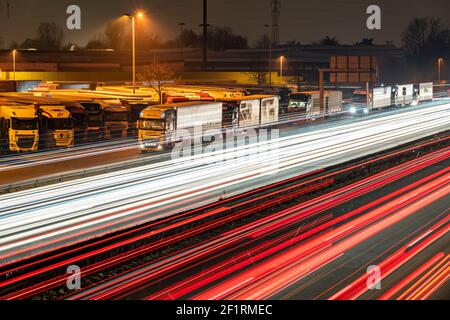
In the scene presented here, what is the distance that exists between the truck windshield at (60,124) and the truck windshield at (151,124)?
2954 mm

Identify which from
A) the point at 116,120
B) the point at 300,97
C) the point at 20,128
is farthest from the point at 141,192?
the point at 300,97

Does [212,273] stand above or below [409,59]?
below

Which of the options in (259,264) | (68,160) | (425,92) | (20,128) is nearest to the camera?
(259,264)

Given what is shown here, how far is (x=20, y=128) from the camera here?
30.1 meters

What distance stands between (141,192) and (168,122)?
43.2 feet

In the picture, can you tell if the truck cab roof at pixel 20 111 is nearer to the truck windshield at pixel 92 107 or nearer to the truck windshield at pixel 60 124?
the truck windshield at pixel 60 124

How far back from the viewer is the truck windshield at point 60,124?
31469 mm

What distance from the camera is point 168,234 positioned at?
49.7 ft

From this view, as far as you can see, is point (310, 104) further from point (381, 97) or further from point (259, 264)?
point (259, 264)

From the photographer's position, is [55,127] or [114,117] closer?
[55,127]
